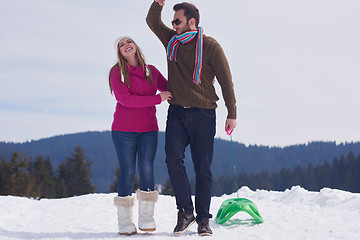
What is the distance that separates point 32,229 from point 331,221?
368 centimetres

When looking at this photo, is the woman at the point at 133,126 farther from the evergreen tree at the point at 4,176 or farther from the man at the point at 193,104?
the evergreen tree at the point at 4,176

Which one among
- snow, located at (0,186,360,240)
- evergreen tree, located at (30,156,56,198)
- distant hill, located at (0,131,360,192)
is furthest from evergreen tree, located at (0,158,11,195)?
distant hill, located at (0,131,360,192)

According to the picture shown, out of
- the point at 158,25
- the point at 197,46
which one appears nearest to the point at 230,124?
the point at 197,46

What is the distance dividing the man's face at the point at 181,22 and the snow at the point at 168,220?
6.84 feet

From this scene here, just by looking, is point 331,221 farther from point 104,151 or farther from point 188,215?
point 104,151

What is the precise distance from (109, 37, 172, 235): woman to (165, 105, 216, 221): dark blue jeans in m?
0.21

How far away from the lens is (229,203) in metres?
5.03

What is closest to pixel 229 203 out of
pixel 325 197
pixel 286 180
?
pixel 325 197

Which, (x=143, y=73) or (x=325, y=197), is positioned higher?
(x=143, y=73)

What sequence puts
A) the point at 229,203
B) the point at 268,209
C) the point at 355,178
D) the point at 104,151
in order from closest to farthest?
the point at 229,203, the point at 268,209, the point at 355,178, the point at 104,151

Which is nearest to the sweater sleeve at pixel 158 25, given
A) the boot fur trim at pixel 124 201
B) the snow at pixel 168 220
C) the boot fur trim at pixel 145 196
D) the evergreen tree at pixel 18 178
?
the boot fur trim at pixel 145 196

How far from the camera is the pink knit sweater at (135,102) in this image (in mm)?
4004

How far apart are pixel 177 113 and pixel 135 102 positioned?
43cm

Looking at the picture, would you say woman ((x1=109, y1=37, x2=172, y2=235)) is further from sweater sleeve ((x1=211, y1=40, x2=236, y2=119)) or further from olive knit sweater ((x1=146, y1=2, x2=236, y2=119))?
sweater sleeve ((x1=211, y1=40, x2=236, y2=119))
